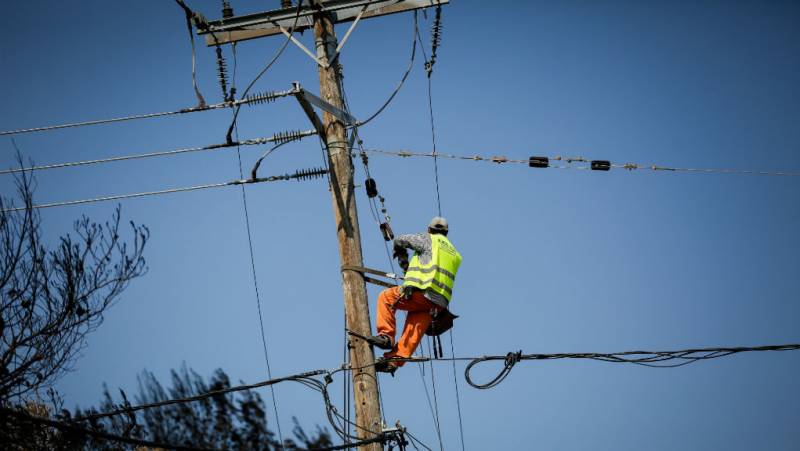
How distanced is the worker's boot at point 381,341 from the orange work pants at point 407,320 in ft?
0.33

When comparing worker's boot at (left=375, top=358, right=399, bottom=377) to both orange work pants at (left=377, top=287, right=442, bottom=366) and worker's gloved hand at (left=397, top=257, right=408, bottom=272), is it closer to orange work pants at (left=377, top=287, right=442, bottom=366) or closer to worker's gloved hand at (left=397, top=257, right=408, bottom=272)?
orange work pants at (left=377, top=287, right=442, bottom=366)

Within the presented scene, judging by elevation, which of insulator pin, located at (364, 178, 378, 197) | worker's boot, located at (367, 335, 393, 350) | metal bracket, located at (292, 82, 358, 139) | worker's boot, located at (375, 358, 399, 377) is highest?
metal bracket, located at (292, 82, 358, 139)

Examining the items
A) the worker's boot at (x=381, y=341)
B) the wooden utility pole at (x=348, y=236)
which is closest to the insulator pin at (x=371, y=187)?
the wooden utility pole at (x=348, y=236)

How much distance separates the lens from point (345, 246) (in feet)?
28.1

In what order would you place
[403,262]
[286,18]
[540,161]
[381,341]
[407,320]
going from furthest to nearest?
1. [540,161]
2. [286,18]
3. [403,262]
4. [407,320]
5. [381,341]

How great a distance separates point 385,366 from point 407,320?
24.8 inches

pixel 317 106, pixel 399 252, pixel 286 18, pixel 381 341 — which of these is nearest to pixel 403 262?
pixel 399 252

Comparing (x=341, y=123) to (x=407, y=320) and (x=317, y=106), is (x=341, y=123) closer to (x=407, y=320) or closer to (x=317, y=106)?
(x=317, y=106)

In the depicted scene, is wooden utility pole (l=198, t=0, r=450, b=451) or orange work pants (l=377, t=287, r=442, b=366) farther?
orange work pants (l=377, t=287, r=442, b=366)

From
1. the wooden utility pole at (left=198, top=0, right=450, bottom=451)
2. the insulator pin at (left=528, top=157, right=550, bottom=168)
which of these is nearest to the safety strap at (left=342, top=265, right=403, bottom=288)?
the wooden utility pole at (left=198, top=0, right=450, bottom=451)

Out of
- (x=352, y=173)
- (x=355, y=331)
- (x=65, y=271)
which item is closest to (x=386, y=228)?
(x=352, y=173)

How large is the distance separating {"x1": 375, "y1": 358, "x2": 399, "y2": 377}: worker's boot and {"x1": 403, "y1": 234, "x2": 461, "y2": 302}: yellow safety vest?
84cm

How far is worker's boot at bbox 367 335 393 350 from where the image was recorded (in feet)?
27.4

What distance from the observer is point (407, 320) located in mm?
8859
